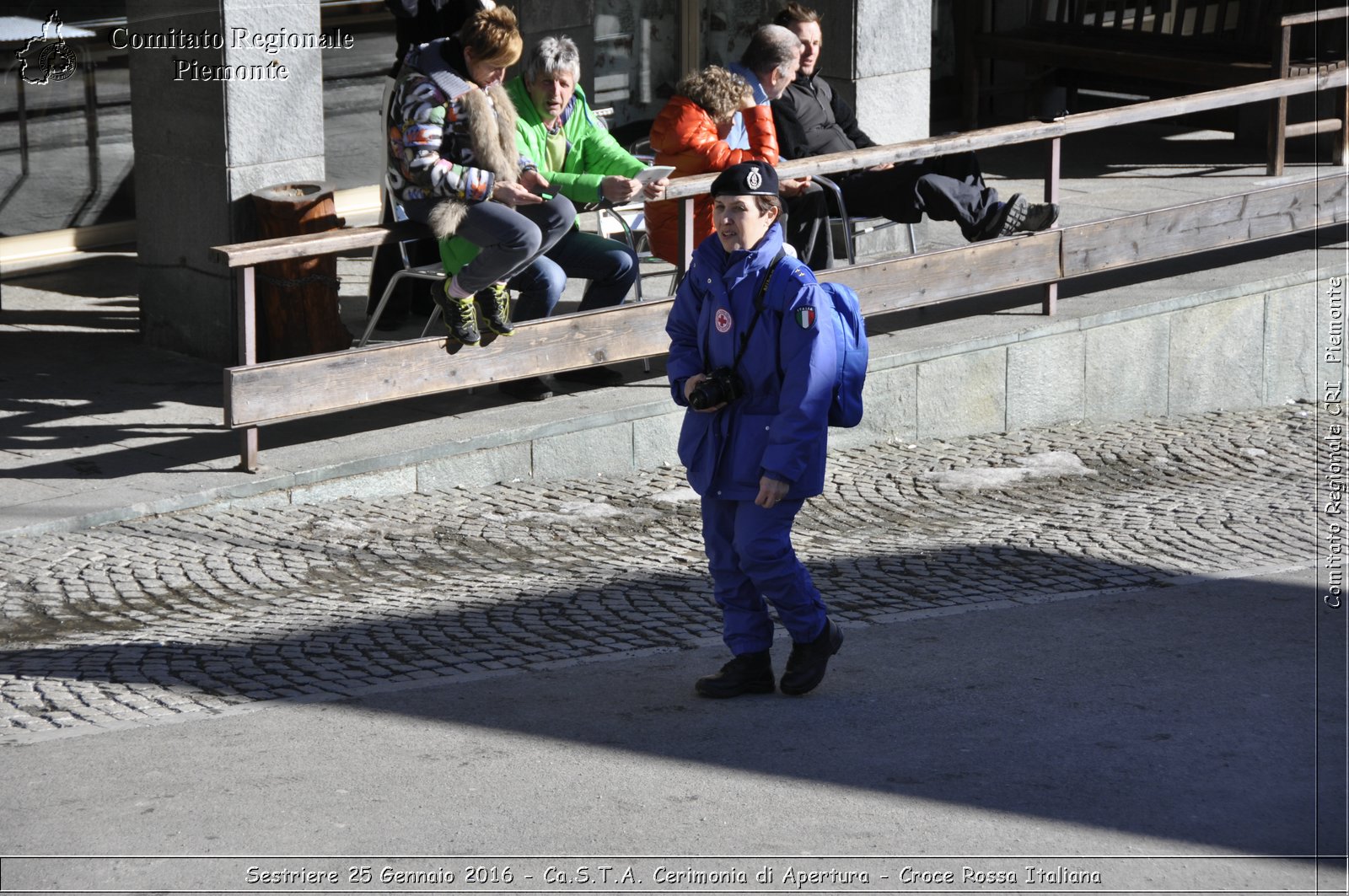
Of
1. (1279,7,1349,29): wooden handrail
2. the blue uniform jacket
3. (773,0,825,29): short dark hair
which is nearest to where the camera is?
the blue uniform jacket

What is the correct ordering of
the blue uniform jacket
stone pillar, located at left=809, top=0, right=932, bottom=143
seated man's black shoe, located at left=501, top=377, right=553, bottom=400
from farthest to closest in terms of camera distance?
stone pillar, located at left=809, top=0, right=932, bottom=143 → seated man's black shoe, located at left=501, top=377, right=553, bottom=400 → the blue uniform jacket

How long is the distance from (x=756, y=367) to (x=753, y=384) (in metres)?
0.06

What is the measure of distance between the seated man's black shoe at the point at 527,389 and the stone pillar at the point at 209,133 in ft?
4.78

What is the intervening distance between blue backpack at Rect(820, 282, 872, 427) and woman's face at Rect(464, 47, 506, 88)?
2830 millimetres

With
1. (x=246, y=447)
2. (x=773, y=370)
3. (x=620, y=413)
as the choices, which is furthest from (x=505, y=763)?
(x=620, y=413)

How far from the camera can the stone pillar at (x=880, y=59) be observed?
10445 mm

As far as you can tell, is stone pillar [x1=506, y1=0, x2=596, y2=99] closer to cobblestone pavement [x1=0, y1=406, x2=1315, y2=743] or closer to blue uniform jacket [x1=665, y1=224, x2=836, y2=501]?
cobblestone pavement [x1=0, y1=406, x2=1315, y2=743]

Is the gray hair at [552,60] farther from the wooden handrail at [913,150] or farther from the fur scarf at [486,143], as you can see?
the wooden handrail at [913,150]

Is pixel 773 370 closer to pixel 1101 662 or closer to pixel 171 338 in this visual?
pixel 1101 662

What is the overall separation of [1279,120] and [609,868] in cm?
978

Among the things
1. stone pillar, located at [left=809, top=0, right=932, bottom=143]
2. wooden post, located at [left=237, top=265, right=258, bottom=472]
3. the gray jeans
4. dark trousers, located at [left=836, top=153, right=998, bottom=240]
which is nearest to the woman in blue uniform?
the gray jeans

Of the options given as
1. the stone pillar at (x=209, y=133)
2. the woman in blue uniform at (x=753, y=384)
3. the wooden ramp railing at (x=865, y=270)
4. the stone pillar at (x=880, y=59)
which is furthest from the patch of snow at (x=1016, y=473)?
the stone pillar at (x=209, y=133)

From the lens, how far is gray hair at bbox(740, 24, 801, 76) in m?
8.59

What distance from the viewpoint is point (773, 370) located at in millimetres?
5047
